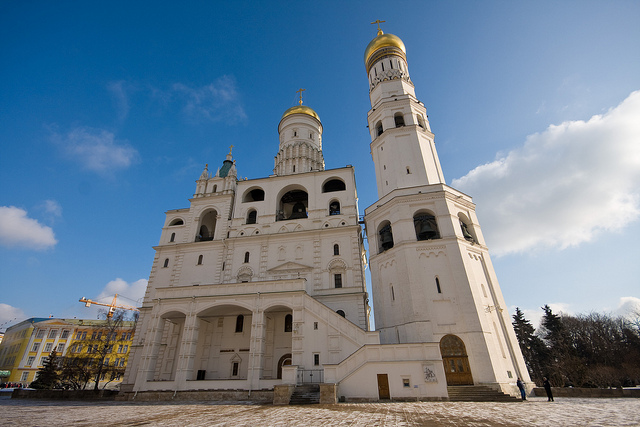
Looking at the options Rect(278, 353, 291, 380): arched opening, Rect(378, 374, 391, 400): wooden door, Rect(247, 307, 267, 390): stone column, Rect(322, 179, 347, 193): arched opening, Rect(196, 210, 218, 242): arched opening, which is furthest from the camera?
Rect(196, 210, 218, 242): arched opening

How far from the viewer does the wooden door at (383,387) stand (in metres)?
16.0

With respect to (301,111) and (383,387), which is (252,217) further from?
(383,387)

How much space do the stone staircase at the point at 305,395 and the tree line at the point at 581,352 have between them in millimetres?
23594

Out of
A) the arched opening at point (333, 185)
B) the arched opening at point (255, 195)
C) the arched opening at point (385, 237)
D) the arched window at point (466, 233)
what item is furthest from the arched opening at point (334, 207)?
the arched window at point (466, 233)

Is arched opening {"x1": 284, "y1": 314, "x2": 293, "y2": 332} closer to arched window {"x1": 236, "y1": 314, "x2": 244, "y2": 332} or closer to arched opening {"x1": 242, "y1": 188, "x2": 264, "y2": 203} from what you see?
arched window {"x1": 236, "y1": 314, "x2": 244, "y2": 332}

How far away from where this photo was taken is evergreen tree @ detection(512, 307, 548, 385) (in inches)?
1503

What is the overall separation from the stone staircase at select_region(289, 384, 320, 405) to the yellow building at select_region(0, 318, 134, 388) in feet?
146

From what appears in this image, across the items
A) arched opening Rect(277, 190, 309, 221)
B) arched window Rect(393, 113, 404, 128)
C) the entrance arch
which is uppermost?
arched window Rect(393, 113, 404, 128)

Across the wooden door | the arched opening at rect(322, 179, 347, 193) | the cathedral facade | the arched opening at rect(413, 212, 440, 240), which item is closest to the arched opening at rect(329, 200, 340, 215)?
the cathedral facade

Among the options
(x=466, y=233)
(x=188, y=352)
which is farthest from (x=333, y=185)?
(x=188, y=352)

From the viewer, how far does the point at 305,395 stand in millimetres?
16188

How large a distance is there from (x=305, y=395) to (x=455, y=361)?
8901 mm

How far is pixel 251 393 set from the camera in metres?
18.7

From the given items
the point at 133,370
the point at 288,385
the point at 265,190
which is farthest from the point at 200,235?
the point at 288,385
